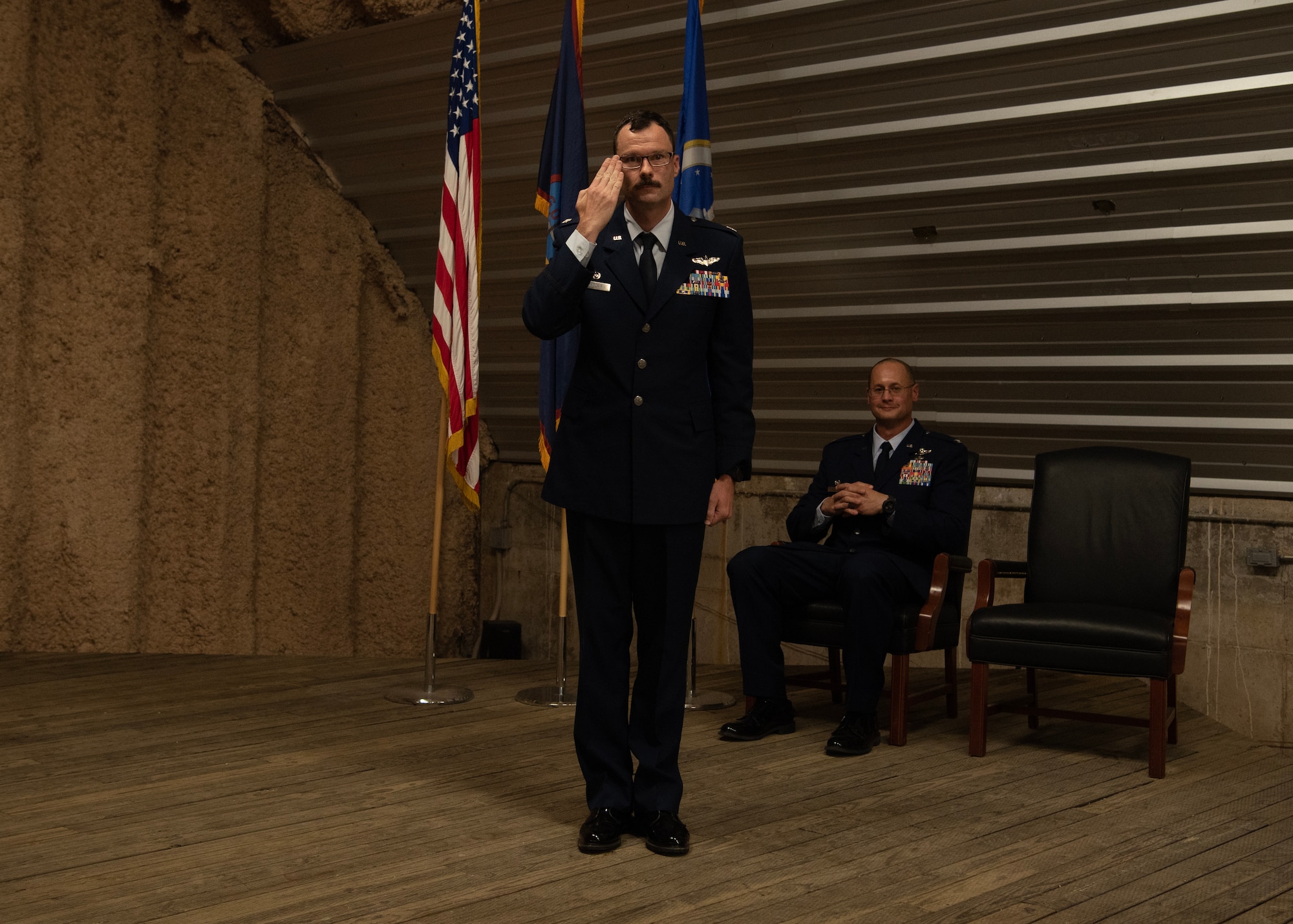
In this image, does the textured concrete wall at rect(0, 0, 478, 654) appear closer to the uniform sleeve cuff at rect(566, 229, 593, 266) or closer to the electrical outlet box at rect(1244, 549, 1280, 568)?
the uniform sleeve cuff at rect(566, 229, 593, 266)

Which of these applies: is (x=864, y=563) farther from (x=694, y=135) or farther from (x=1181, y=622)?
(x=694, y=135)

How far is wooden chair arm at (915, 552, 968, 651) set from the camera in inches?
140

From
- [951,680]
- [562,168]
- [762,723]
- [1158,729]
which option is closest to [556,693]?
[762,723]

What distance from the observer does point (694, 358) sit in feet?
8.17

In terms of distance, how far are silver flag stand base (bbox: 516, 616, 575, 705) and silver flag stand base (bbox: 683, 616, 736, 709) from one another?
42 centimetres

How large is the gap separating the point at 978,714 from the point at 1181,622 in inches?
25.0

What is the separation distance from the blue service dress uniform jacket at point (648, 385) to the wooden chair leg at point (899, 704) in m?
1.35

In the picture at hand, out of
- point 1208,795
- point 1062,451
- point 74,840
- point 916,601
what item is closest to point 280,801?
point 74,840

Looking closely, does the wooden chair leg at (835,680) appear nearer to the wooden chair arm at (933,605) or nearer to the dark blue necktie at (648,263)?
the wooden chair arm at (933,605)

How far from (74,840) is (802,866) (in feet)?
5.09

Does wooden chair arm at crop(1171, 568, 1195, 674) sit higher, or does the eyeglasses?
the eyeglasses

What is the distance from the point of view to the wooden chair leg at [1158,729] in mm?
3225

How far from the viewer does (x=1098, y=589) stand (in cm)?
378

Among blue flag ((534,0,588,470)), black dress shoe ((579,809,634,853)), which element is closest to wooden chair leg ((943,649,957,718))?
blue flag ((534,0,588,470))
